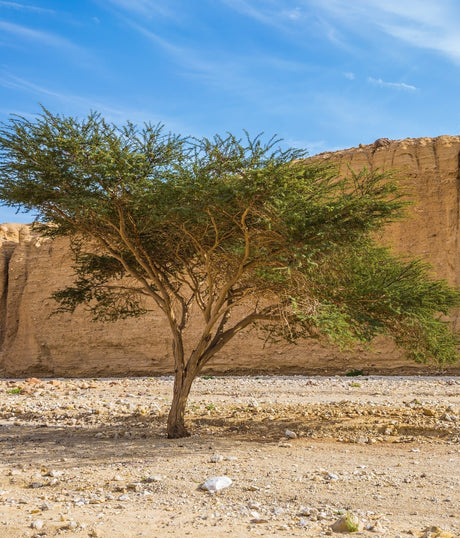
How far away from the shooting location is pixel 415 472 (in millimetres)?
7574

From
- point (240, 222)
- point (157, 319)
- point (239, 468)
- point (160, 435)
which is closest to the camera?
point (239, 468)

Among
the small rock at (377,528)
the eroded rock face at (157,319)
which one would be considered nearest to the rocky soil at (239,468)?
the small rock at (377,528)

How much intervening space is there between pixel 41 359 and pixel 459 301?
25609 mm

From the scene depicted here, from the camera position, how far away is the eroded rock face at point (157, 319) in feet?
86.5

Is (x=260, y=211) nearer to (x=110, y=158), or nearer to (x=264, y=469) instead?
(x=110, y=158)

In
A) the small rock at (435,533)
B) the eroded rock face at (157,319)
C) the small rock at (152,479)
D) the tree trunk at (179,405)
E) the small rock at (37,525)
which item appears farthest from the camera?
the eroded rock face at (157,319)

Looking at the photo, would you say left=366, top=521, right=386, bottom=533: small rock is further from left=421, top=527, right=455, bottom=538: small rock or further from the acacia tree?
the acacia tree

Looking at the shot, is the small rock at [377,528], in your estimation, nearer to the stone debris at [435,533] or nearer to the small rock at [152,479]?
the stone debris at [435,533]

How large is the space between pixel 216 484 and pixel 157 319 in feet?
77.2

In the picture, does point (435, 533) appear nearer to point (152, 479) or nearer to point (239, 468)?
point (239, 468)

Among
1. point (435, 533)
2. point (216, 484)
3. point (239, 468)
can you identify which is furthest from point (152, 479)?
point (435, 533)

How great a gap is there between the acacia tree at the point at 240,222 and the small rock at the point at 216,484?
9.06 ft

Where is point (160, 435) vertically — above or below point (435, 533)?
below

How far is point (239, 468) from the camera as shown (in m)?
7.98
